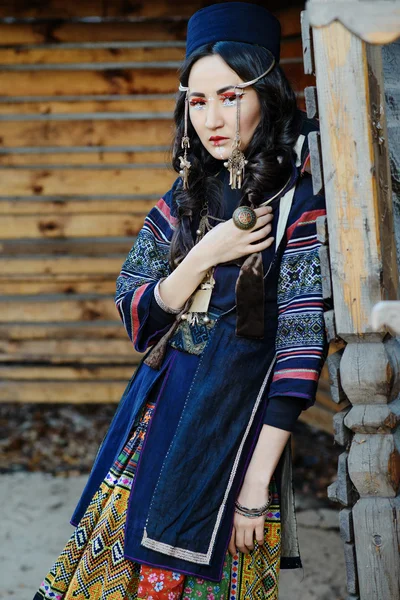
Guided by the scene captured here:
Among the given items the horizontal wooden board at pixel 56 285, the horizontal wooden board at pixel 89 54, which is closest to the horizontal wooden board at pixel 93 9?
the horizontal wooden board at pixel 89 54

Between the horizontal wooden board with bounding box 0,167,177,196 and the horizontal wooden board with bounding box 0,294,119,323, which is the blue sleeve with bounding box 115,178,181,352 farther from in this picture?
the horizontal wooden board with bounding box 0,294,119,323

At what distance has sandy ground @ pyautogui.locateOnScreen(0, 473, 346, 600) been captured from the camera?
3.47 meters

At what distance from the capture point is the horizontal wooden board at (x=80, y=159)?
16.8 ft

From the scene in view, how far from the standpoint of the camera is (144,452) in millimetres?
2146

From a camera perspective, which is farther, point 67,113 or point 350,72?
point 67,113

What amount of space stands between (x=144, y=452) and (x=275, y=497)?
1.26 ft

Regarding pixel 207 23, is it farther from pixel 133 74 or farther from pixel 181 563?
pixel 133 74

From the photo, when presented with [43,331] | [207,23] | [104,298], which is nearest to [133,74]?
[104,298]

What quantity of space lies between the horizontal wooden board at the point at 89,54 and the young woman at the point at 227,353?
2827 mm

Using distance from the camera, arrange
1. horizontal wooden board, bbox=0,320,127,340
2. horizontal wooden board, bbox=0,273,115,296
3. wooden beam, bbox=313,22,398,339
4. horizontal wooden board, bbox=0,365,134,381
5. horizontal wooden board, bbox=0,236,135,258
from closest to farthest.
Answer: wooden beam, bbox=313,22,398,339, horizontal wooden board, bbox=0,236,135,258, horizontal wooden board, bbox=0,273,115,296, horizontal wooden board, bbox=0,320,127,340, horizontal wooden board, bbox=0,365,134,381

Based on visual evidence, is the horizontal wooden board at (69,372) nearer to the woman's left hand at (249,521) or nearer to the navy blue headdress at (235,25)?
the woman's left hand at (249,521)

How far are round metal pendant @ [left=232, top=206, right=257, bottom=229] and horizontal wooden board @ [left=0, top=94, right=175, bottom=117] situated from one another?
3.10 m

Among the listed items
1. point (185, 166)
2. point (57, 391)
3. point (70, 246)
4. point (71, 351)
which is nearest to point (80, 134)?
point (70, 246)

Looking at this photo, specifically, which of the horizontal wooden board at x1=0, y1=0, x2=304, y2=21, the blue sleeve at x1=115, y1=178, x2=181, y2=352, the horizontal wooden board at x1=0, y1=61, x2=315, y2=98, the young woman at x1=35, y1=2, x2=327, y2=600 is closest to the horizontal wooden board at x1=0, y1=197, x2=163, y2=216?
the horizontal wooden board at x1=0, y1=61, x2=315, y2=98
